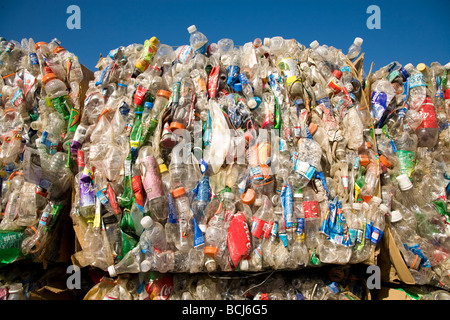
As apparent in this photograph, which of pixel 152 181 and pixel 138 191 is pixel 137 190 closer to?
pixel 138 191

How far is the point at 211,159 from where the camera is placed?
2227 mm

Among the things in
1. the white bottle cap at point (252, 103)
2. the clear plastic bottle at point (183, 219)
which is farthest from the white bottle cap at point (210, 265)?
the white bottle cap at point (252, 103)

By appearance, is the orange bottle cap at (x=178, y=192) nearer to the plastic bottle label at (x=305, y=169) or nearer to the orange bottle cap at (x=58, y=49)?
the plastic bottle label at (x=305, y=169)

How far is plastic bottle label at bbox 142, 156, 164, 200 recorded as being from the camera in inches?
82.9

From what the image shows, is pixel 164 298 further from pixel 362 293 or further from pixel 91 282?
pixel 362 293

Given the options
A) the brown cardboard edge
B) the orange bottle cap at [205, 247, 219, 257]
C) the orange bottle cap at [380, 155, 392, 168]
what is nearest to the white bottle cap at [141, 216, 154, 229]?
the orange bottle cap at [205, 247, 219, 257]

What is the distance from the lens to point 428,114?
272 cm

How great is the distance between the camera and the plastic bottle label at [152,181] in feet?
6.91

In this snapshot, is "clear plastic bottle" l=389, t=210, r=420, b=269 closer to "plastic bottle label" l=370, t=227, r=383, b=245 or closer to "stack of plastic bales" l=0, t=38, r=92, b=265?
"plastic bottle label" l=370, t=227, r=383, b=245

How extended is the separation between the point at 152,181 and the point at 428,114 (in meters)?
2.62

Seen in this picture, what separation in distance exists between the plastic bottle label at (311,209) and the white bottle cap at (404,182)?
2.86ft

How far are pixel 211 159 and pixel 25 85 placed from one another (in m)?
2.11

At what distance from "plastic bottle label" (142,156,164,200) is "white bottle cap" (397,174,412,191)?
2011mm
